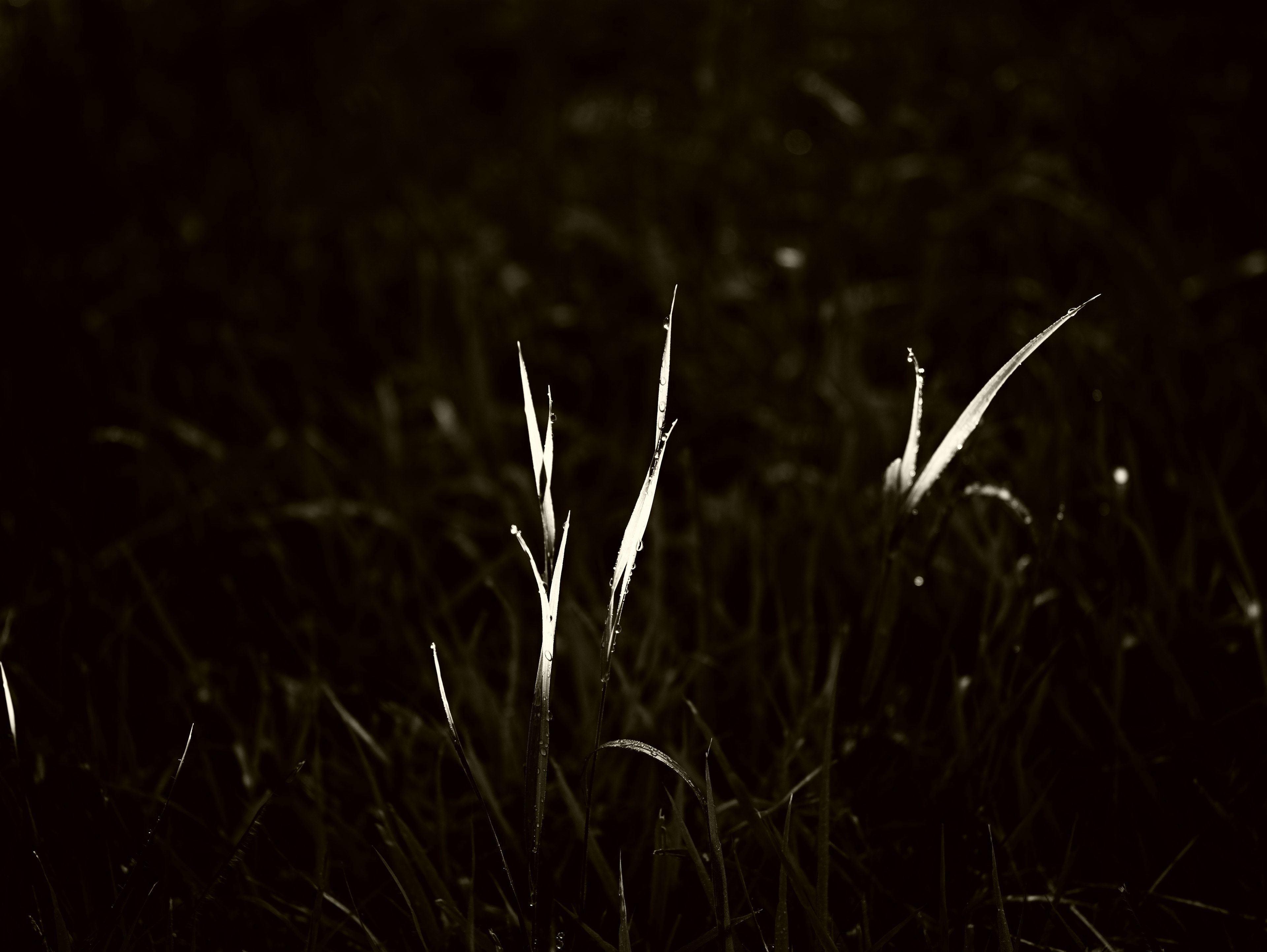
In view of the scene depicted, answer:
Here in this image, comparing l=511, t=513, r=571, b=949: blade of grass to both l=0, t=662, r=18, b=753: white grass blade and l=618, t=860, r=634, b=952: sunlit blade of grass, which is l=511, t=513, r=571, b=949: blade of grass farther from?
l=0, t=662, r=18, b=753: white grass blade

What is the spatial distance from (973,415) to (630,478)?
0.58 meters

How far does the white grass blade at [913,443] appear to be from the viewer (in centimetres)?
61

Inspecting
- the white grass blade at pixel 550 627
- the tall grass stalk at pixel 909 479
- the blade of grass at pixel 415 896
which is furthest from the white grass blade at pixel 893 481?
the blade of grass at pixel 415 896

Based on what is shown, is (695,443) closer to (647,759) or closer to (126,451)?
(647,759)

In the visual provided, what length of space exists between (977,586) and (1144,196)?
32.7 inches

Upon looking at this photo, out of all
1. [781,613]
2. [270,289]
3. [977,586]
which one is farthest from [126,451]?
[977,586]

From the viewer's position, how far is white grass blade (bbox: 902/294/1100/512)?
549mm

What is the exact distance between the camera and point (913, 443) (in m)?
0.64

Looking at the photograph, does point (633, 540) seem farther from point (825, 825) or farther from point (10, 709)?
point (10, 709)

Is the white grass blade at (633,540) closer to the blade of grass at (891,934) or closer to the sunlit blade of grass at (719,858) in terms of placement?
the sunlit blade of grass at (719,858)

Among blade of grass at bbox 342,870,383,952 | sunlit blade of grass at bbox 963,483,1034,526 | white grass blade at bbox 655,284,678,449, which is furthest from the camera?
sunlit blade of grass at bbox 963,483,1034,526

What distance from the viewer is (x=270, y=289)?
4.55 ft

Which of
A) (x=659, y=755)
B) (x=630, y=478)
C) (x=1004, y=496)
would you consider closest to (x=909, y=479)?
(x=1004, y=496)

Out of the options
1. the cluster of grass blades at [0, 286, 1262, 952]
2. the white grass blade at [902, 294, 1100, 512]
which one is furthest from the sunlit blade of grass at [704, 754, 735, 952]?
the white grass blade at [902, 294, 1100, 512]
